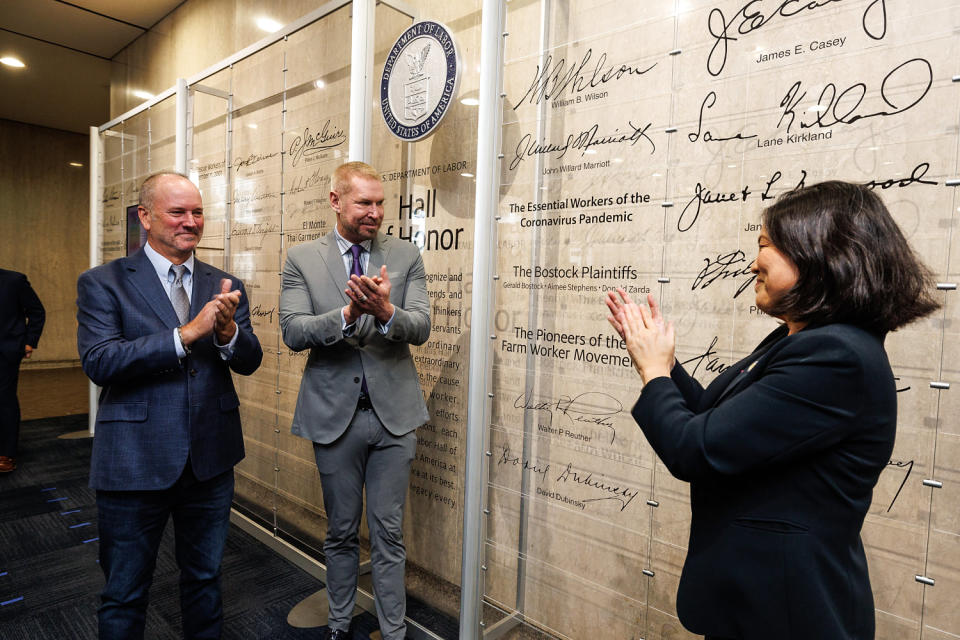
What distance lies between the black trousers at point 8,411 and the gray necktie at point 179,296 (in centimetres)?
356

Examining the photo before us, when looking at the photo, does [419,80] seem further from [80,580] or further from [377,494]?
[80,580]

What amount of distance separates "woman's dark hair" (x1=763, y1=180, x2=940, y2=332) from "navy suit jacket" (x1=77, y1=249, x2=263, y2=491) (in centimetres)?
166

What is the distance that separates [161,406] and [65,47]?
5444 mm

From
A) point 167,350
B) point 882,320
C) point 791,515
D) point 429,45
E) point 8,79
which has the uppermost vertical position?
point 8,79

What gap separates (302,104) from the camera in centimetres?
311

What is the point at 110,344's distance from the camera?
1671 millimetres

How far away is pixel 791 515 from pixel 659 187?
1.10 meters

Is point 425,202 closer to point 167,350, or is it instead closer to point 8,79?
point 167,350

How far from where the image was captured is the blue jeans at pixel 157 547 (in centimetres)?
172

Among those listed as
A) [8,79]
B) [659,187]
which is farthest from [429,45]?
[8,79]
